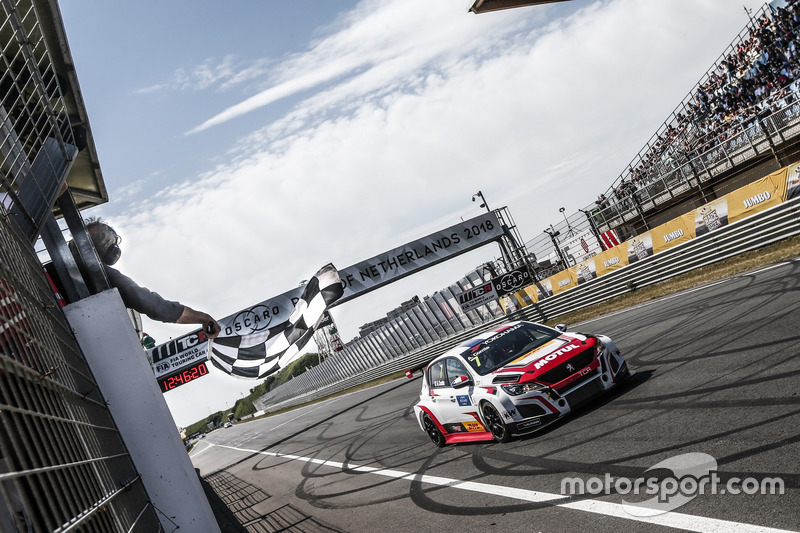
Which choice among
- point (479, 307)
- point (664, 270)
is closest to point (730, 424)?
point (664, 270)

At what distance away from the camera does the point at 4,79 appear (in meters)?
3.55

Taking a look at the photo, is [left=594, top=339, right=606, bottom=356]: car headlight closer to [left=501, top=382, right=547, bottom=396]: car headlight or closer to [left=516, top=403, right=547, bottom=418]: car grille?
[left=501, top=382, right=547, bottom=396]: car headlight

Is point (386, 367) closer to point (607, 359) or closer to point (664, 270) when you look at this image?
point (664, 270)

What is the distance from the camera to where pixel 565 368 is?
29.3ft

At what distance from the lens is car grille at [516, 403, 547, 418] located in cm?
888

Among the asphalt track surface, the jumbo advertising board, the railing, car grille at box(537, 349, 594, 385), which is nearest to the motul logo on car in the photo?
car grille at box(537, 349, 594, 385)

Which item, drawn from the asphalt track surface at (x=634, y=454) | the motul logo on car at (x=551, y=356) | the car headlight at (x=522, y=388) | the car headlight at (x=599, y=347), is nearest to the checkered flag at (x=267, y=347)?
the asphalt track surface at (x=634, y=454)

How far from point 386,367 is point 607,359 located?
2804 cm

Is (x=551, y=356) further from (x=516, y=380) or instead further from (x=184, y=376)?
(x=184, y=376)

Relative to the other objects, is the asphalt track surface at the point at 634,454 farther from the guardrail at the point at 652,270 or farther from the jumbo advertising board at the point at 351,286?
the jumbo advertising board at the point at 351,286

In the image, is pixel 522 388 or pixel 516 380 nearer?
pixel 522 388

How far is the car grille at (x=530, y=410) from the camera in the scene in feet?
29.1

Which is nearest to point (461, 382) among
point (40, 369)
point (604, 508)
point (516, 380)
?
point (516, 380)

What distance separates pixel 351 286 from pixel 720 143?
14433mm
